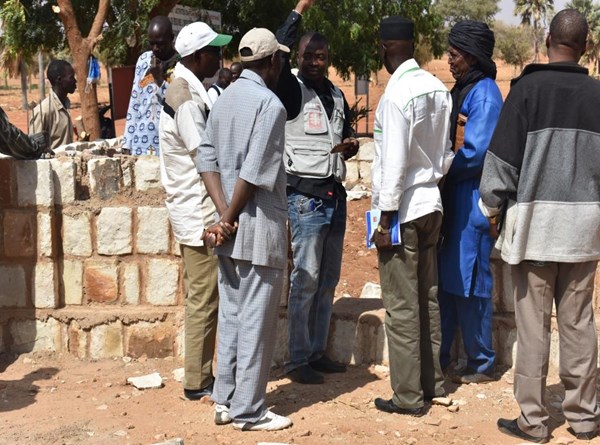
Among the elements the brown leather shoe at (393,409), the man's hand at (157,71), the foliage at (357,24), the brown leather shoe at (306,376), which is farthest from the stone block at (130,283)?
the foliage at (357,24)

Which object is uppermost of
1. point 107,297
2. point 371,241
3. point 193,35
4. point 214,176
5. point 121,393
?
point 193,35

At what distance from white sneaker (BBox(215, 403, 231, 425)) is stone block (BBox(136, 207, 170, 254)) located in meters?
1.41

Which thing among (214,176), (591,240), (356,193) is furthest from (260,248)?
(356,193)

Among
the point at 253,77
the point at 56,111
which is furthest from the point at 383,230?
the point at 56,111

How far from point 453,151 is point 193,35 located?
156 cm

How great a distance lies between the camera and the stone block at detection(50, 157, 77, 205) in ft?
18.5

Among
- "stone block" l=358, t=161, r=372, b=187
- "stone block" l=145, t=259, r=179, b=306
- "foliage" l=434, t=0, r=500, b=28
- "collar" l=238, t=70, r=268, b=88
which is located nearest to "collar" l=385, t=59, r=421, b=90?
"collar" l=238, t=70, r=268, b=88

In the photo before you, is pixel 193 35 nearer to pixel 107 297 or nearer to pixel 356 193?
pixel 107 297

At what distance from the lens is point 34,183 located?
18.4 ft

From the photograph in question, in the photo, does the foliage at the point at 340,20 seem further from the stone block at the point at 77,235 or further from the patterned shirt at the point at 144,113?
the stone block at the point at 77,235

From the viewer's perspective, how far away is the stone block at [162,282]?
5668 millimetres

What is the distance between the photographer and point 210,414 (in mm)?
4742

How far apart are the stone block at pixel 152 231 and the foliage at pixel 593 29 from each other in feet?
128

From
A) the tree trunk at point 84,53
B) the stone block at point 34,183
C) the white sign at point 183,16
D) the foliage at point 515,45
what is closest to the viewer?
the stone block at point 34,183
